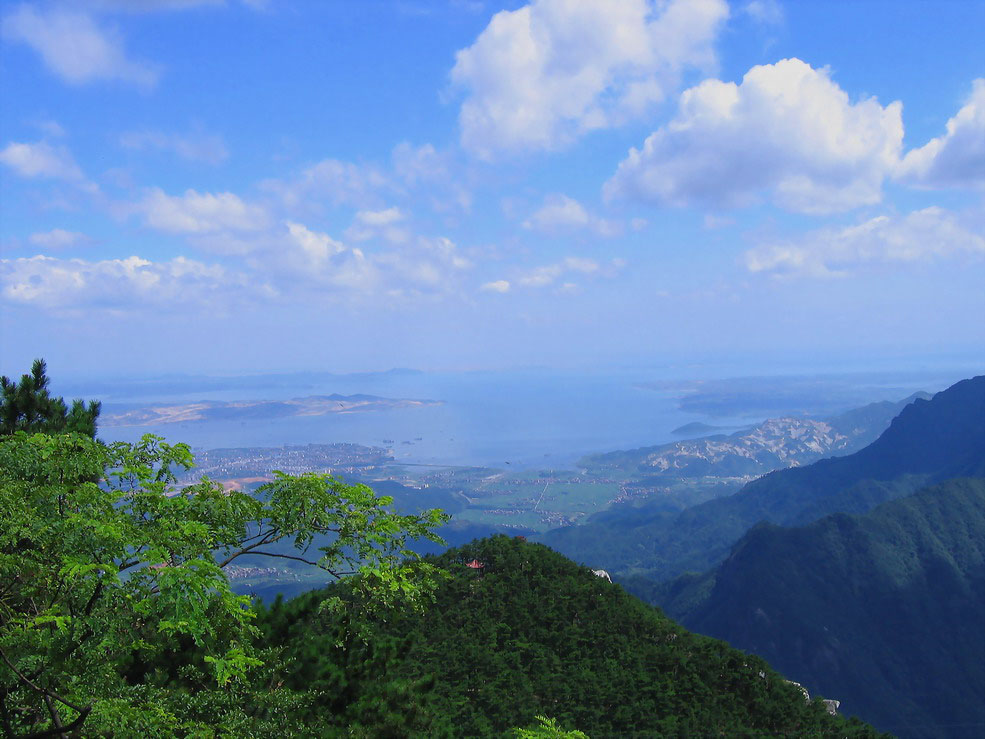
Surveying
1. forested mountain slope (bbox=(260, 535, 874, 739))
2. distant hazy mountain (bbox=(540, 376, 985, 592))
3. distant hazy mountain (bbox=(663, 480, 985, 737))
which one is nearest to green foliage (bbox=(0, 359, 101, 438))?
forested mountain slope (bbox=(260, 535, 874, 739))

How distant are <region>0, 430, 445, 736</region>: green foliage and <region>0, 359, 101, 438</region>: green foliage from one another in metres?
10.6

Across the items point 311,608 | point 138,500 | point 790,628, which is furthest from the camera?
point 790,628

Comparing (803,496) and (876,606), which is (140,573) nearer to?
(876,606)

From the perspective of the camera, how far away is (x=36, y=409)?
55.9ft

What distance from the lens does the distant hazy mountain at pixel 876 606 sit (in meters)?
62.9

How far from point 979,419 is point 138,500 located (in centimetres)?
18401

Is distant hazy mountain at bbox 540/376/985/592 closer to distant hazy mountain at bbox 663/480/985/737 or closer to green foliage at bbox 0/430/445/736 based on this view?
distant hazy mountain at bbox 663/480/985/737

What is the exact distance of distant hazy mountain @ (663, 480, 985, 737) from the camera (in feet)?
206

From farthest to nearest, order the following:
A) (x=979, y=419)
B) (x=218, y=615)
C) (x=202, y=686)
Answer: (x=979, y=419)
(x=202, y=686)
(x=218, y=615)

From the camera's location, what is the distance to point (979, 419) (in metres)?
145

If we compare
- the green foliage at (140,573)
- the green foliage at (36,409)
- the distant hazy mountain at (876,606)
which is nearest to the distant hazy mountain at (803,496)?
the distant hazy mountain at (876,606)

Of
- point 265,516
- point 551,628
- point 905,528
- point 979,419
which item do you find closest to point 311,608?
point 265,516

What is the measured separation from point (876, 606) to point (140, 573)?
300 ft

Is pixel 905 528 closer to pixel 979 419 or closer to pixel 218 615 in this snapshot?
pixel 979 419
